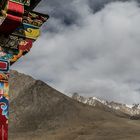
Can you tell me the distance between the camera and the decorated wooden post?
979 centimetres

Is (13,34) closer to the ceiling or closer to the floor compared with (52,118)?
closer to the floor

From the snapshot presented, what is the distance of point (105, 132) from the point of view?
4747 inches

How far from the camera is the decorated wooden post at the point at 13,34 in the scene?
979 centimetres

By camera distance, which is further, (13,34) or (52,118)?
(52,118)

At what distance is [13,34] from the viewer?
10641mm

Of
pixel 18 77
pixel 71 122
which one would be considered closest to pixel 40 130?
pixel 71 122

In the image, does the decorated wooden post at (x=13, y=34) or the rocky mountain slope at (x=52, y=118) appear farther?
the rocky mountain slope at (x=52, y=118)

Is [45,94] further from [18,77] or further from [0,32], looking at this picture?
[0,32]

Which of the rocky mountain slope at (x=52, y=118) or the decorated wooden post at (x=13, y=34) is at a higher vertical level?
the rocky mountain slope at (x=52, y=118)

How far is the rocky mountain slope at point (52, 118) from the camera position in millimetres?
121000

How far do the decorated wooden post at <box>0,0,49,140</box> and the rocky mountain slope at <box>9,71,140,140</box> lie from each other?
94.0 metres

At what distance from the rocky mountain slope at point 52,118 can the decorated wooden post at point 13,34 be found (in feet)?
308

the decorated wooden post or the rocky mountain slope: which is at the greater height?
the rocky mountain slope

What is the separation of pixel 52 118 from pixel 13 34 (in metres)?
140
